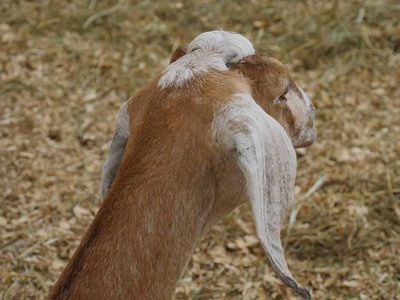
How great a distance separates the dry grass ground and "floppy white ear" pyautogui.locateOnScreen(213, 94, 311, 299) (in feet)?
6.07

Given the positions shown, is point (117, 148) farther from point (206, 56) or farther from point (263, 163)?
point (263, 163)

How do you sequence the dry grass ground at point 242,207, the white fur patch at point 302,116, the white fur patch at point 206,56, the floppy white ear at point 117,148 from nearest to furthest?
1. the white fur patch at point 206,56
2. the floppy white ear at point 117,148
3. the white fur patch at point 302,116
4. the dry grass ground at point 242,207

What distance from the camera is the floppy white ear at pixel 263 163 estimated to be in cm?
211

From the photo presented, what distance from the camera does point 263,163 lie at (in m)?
2.15

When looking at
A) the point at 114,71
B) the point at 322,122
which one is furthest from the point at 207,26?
the point at 322,122

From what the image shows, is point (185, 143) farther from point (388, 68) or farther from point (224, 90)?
point (388, 68)

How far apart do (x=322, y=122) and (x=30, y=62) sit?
3.18 meters

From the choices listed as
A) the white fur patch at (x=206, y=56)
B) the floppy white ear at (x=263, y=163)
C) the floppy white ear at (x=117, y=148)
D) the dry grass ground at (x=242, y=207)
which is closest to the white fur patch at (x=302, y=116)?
the white fur patch at (x=206, y=56)

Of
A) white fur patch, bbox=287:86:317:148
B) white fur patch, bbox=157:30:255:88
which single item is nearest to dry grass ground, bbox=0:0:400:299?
white fur patch, bbox=287:86:317:148

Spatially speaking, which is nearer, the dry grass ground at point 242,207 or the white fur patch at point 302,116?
the white fur patch at point 302,116

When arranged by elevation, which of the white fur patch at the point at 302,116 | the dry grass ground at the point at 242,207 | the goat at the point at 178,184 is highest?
the goat at the point at 178,184

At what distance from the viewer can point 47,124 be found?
525cm

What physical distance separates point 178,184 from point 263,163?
1.21ft

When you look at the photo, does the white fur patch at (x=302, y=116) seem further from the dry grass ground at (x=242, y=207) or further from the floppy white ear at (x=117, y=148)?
the dry grass ground at (x=242, y=207)
